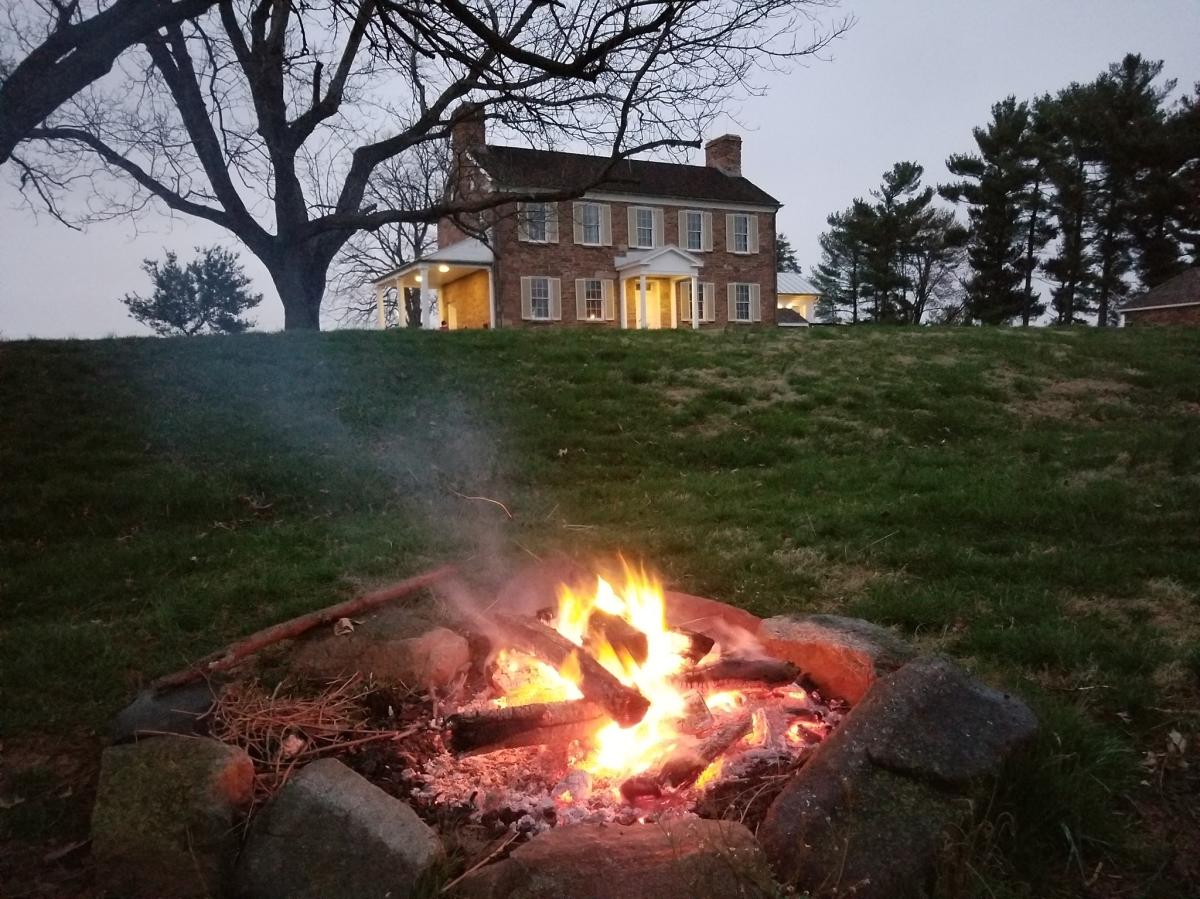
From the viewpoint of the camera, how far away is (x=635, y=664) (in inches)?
117

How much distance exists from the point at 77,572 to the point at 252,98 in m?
10.3

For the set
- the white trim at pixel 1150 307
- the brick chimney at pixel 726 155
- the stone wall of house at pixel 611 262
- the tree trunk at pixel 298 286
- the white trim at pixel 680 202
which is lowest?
the tree trunk at pixel 298 286

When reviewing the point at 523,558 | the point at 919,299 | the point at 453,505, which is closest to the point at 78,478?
the point at 453,505

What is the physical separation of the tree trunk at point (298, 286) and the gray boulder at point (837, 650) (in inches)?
507

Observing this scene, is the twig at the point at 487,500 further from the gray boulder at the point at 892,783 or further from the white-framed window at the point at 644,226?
the white-framed window at the point at 644,226

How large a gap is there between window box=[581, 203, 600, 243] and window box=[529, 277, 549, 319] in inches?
92.9

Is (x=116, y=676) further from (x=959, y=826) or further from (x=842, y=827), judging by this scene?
(x=959, y=826)

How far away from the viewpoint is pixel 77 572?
5188 millimetres

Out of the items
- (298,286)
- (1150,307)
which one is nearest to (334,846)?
(298,286)

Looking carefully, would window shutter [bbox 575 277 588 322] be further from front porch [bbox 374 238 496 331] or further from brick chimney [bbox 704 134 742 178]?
brick chimney [bbox 704 134 742 178]

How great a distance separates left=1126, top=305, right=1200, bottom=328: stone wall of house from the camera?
31.8 meters

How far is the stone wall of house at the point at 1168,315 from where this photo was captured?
1251 inches

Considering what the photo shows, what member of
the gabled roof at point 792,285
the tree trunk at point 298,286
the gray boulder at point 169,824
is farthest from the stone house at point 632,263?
the gray boulder at point 169,824

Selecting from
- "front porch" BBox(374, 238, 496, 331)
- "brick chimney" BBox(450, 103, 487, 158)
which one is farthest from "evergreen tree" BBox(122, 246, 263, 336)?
"brick chimney" BBox(450, 103, 487, 158)
